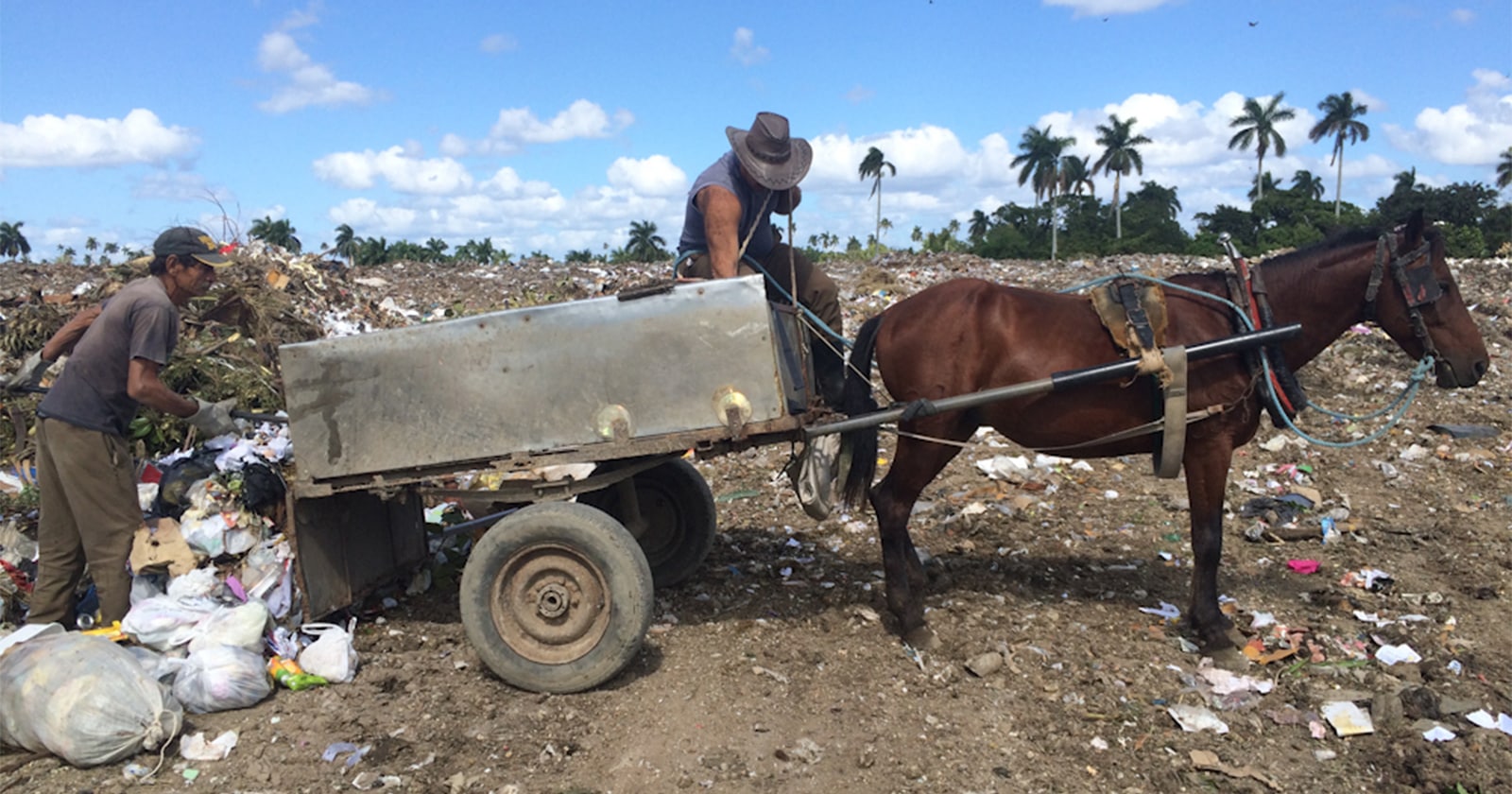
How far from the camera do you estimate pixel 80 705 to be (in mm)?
3336

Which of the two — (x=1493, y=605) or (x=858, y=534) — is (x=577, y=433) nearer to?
(x=858, y=534)

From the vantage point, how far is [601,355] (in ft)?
12.5

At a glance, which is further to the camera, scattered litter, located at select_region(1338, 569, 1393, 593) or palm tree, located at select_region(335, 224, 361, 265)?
palm tree, located at select_region(335, 224, 361, 265)

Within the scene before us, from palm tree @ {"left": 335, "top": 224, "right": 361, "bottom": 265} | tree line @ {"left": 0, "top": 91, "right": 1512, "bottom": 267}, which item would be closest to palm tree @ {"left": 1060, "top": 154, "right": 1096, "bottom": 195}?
tree line @ {"left": 0, "top": 91, "right": 1512, "bottom": 267}

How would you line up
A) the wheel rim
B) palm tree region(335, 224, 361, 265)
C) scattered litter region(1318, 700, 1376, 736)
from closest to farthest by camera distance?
scattered litter region(1318, 700, 1376, 736) < the wheel rim < palm tree region(335, 224, 361, 265)

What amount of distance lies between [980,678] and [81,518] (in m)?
3.82

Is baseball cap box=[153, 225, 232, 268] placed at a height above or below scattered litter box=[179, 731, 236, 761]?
above

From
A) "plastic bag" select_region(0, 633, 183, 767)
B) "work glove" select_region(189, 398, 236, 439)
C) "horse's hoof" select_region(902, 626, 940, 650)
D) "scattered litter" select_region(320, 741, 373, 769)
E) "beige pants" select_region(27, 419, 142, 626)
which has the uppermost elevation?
"work glove" select_region(189, 398, 236, 439)

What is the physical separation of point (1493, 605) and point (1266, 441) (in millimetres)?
3160

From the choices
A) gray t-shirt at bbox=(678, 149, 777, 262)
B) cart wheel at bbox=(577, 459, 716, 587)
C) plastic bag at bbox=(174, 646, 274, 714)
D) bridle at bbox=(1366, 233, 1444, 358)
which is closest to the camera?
plastic bag at bbox=(174, 646, 274, 714)

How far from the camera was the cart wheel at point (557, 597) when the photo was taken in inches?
151

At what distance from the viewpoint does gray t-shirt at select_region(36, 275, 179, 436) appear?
13.0 ft

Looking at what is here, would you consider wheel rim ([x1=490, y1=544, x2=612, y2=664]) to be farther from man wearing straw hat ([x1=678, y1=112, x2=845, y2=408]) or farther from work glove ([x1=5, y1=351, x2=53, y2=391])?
work glove ([x1=5, y1=351, x2=53, y2=391])

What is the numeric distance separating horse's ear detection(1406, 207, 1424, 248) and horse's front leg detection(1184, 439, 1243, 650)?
118 centimetres
